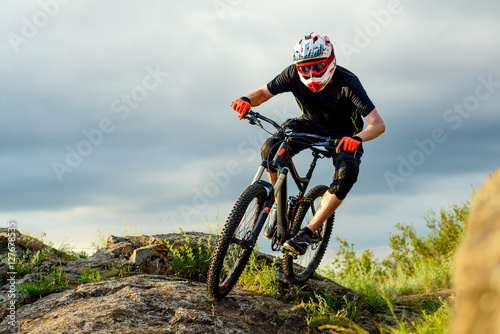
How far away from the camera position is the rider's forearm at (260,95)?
6261 millimetres

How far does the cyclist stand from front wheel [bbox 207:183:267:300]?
1.85 feet

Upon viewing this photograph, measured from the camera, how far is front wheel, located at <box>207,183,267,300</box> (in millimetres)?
4516

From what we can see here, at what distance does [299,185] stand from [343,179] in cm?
84

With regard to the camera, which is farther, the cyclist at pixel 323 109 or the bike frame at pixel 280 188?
the cyclist at pixel 323 109

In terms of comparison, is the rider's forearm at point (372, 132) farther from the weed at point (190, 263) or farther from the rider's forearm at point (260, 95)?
the weed at point (190, 263)

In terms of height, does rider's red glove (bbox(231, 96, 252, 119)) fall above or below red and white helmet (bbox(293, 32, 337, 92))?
below

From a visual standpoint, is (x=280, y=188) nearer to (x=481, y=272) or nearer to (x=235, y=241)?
(x=235, y=241)

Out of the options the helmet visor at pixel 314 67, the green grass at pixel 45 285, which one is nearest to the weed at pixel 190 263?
the green grass at pixel 45 285

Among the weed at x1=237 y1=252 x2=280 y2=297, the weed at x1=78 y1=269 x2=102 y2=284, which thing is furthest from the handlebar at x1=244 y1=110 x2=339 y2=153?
the weed at x1=78 y1=269 x2=102 y2=284

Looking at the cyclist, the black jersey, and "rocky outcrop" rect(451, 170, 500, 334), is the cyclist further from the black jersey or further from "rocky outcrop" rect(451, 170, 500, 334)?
"rocky outcrop" rect(451, 170, 500, 334)

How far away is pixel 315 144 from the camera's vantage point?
17.6 ft

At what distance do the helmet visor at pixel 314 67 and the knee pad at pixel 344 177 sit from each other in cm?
115

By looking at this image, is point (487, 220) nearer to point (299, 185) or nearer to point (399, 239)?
point (299, 185)

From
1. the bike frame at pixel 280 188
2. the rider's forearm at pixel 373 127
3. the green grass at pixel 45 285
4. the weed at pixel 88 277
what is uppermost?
the rider's forearm at pixel 373 127
